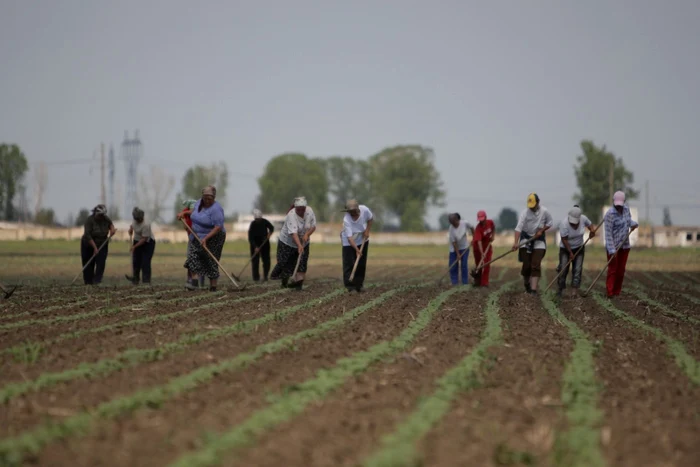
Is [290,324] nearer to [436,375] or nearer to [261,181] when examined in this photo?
[436,375]

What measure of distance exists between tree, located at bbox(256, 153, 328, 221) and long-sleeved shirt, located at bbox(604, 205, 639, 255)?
88.9 metres

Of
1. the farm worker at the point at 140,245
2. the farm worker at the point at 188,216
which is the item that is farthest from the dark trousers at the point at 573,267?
the farm worker at the point at 140,245

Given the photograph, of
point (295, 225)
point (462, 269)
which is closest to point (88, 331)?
point (295, 225)

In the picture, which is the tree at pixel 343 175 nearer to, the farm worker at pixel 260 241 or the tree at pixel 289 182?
the tree at pixel 289 182

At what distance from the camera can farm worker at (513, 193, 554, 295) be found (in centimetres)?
1417

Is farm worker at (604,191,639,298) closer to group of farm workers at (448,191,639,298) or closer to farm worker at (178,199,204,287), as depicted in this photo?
group of farm workers at (448,191,639,298)

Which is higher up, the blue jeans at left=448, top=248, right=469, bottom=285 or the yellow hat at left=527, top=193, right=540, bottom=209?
the yellow hat at left=527, top=193, right=540, bottom=209

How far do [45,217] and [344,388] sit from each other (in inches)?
3709

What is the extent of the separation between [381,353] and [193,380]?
1863 mm

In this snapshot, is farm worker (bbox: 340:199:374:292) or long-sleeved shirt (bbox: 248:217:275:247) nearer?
farm worker (bbox: 340:199:374:292)

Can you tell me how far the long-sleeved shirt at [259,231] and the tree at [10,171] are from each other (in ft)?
250

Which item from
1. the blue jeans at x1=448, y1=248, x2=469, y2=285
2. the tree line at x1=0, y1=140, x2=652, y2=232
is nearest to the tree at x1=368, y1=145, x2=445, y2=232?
the tree line at x1=0, y1=140, x2=652, y2=232

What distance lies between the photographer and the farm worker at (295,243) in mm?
14344

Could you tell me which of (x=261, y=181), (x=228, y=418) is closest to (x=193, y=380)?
(x=228, y=418)
